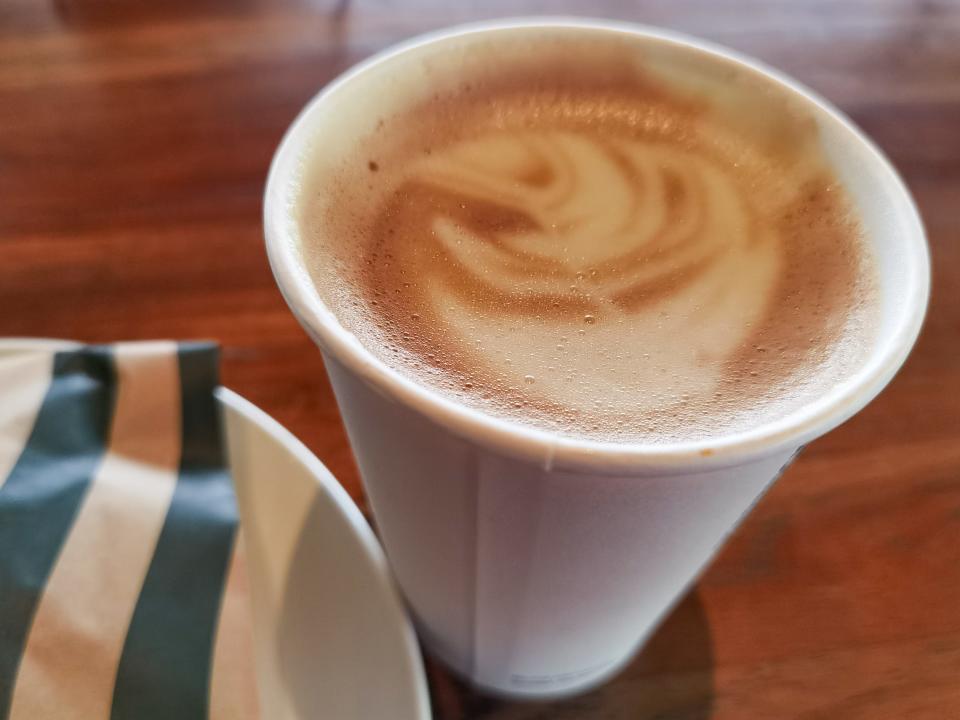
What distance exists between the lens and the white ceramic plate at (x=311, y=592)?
559 mm

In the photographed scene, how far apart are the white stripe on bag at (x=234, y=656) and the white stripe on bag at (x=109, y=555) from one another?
60mm

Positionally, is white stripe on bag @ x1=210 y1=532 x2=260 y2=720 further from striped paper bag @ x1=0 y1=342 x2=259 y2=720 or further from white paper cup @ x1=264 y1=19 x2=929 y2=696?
white paper cup @ x1=264 y1=19 x2=929 y2=696

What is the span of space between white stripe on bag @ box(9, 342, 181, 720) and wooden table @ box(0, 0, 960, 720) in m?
0.12

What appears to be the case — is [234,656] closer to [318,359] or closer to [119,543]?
[119,543]

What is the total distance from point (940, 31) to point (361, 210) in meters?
1.26

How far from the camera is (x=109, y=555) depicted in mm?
564

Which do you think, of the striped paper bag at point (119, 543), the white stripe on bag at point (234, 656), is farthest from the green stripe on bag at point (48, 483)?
the white stripe on bag at point (234, 656)

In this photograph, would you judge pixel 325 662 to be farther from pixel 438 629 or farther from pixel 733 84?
pixel 733 84

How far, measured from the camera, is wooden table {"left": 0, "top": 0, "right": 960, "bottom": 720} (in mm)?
607

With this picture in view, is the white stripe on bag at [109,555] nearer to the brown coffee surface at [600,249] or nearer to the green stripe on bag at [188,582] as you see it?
the green stripe on bag at [188,582]

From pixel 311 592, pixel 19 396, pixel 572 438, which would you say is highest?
pixel 572 438

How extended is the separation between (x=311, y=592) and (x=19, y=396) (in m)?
0.27

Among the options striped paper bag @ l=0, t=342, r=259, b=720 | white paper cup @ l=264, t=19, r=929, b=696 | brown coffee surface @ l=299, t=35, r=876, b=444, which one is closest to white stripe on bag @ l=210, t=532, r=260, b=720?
striped paper bag @ l=0, t=342, r=259, b=720

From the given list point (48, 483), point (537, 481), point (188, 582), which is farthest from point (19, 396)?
point (537, 481)
